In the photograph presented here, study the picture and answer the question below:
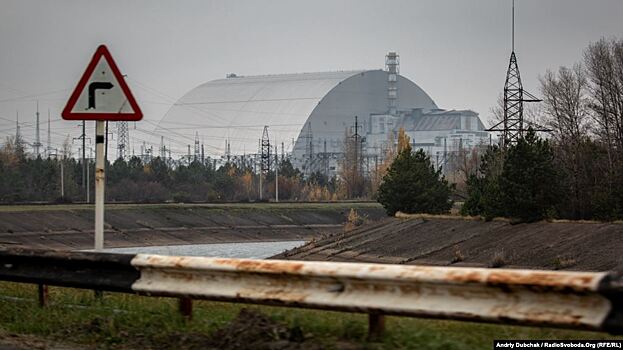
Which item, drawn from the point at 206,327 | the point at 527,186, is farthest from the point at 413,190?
the point at 206,327

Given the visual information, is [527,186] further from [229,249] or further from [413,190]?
[229,249]

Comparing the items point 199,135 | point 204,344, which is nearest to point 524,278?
point 204,344

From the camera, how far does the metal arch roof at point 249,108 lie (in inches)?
6570

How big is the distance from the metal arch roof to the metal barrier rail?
508 feet

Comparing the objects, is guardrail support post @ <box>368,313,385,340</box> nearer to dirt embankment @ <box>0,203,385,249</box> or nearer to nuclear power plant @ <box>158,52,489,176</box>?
dirt embankment @ <box>0,203,385,249</box>

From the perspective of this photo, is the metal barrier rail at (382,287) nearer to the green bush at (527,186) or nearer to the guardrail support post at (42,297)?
the guardrail support post at (42,297)

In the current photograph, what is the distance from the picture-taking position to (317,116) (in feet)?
548

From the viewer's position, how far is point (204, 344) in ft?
31.1

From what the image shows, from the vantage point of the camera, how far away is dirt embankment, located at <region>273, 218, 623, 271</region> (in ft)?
130

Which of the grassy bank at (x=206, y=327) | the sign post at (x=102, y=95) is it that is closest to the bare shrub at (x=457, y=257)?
the grassy bank at (x=206, y=327)

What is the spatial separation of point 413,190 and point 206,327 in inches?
2158

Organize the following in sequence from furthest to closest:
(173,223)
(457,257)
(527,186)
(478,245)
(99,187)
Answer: (173,223), (527,186), (478,245), (457,257), (99,187)

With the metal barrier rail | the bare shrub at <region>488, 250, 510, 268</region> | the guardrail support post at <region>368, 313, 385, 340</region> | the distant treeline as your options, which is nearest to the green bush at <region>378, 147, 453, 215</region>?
the bare shrub at <region>488, 250, 510, 268</region>

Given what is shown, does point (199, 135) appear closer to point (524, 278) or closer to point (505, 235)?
point (505, 235)
